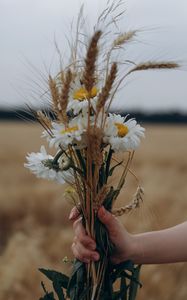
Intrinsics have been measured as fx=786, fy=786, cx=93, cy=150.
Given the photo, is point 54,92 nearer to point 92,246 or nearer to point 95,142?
point 95,142

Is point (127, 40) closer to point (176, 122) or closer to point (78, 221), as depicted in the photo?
point (78, 221)

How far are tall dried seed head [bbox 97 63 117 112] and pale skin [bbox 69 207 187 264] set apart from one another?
260mm

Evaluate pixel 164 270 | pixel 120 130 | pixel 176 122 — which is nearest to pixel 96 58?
pixel 120 130

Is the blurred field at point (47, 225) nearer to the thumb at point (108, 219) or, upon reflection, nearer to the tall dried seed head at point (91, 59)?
the thumb at point (108, 219)

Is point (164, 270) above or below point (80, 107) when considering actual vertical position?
below

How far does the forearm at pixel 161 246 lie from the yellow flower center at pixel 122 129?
0.35m

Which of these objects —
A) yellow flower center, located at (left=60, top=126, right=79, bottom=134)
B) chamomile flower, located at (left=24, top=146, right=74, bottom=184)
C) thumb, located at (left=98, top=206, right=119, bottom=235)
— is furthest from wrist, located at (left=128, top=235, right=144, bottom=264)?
yellow flower center, located at (left=60, top=126, right=79, bottom=134)

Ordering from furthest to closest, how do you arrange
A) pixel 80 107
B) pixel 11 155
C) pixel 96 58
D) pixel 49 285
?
1. pixel 11 155
2. pixel 49 285
3. pixel 80 107
4. pixel 96 58

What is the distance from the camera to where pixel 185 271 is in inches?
175

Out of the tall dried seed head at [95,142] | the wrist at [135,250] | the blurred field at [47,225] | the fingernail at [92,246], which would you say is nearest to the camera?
the tall dried seed head at [95,142]

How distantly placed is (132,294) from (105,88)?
0.51 m

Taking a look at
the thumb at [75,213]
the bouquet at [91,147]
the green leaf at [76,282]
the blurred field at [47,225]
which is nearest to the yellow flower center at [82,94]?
the bouquet at [91,147]

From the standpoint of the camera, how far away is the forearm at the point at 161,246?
197 cm

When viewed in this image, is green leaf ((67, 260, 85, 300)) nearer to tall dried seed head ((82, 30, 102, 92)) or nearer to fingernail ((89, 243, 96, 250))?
fingernail ((89, 243, 96, 250))
